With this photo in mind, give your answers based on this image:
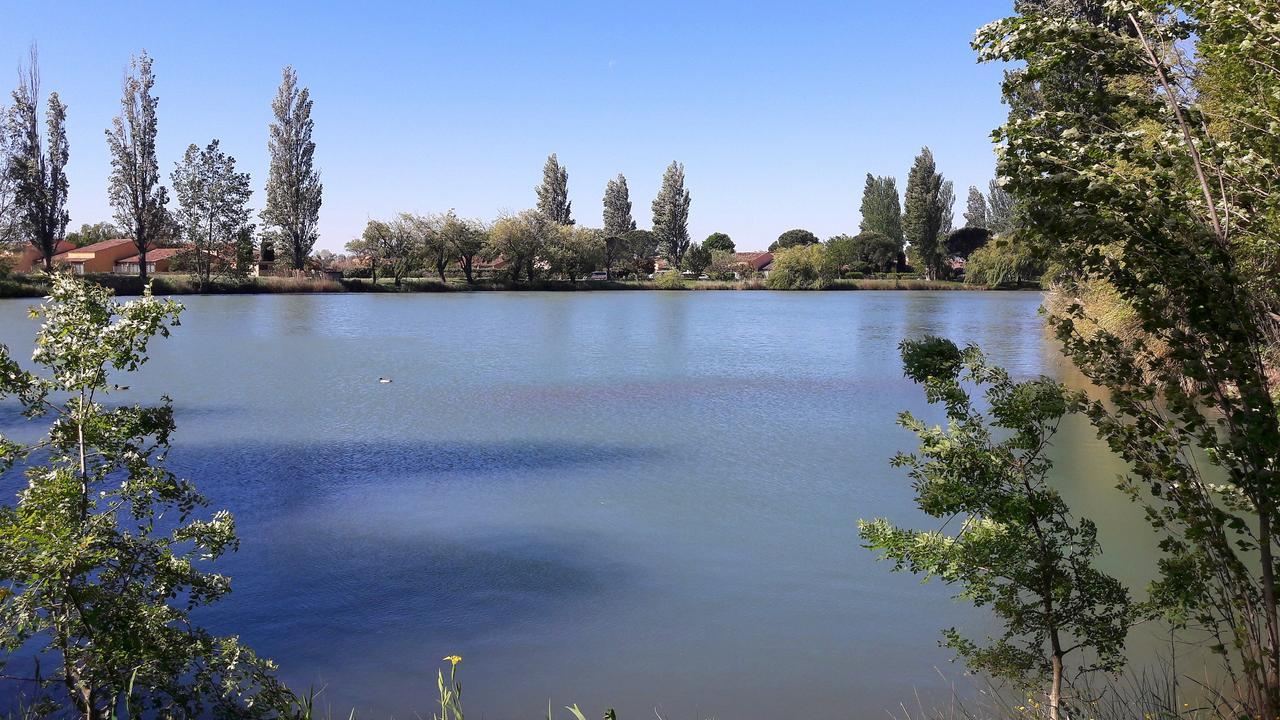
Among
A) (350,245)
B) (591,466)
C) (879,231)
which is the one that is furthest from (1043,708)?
(879,231)

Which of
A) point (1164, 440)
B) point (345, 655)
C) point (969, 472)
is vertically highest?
point (1164, 440)

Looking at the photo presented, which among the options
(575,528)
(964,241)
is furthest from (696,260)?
(575,528)

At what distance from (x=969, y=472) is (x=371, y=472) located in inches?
371

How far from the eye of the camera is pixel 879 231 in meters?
89.3

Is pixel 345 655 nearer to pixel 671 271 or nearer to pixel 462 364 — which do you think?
pixel 462 364

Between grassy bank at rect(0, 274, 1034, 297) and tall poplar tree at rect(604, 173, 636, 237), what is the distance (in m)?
15.8

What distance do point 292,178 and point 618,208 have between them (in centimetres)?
3564

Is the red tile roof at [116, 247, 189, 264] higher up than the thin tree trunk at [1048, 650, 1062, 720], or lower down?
higher up

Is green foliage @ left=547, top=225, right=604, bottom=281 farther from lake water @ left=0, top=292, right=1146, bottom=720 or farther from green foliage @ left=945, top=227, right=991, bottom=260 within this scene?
lake water @ left=0, top=292, right=1146, bottom=720

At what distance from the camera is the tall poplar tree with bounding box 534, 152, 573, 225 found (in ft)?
271

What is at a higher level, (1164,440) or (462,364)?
(1164,440)

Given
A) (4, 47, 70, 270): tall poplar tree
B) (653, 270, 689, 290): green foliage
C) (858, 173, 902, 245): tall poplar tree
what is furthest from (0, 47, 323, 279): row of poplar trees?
(858, 173, 902, 245): tall poplar tree

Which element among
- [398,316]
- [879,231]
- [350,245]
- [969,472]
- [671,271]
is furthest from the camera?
[879,231]

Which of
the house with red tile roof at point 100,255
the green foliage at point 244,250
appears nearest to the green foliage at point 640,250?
the green foliage at point 244,250
